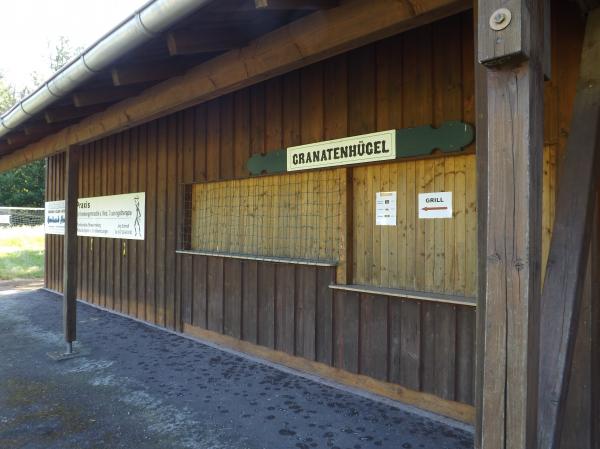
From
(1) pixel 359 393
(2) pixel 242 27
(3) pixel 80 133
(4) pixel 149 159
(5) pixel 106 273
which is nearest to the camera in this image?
(2) pixel 242 27

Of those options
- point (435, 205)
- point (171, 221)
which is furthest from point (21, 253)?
point (435, 205)

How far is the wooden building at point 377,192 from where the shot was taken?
1455mm

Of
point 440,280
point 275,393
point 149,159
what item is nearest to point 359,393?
point 275,393

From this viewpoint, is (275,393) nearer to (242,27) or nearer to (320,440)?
(320,440)

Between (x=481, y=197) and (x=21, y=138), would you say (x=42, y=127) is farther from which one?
(x=481, y=197)

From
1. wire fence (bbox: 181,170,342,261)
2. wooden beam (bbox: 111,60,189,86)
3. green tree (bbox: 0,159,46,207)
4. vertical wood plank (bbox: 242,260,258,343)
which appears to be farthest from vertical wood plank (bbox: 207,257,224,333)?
green tree (bbox: 0,159,46,207)

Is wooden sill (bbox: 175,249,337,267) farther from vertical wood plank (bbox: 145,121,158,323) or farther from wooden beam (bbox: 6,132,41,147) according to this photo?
wooden beam (bbox: 6,132,41,147)

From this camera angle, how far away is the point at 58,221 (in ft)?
31.2

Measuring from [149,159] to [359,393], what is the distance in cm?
461

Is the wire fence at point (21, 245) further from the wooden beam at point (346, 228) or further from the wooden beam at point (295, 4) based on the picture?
the wooden beam at point (295, 4)

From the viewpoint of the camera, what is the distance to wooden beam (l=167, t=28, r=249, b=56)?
9.73ft

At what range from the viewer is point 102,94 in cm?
420

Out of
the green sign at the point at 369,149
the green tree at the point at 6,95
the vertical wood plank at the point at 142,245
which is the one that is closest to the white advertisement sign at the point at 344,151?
the green sign at the point at 369,149

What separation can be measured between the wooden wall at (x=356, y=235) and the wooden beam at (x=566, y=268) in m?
1.09
